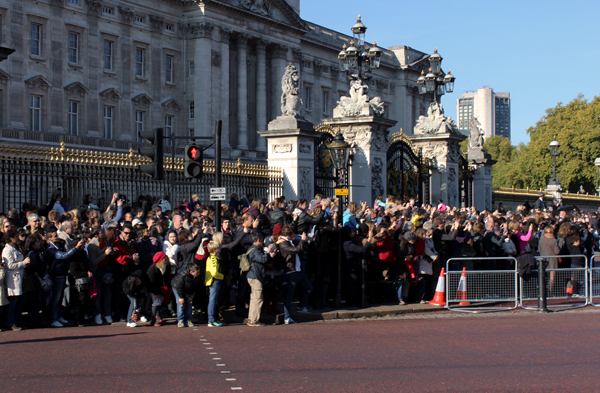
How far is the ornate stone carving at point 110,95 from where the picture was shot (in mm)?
47656

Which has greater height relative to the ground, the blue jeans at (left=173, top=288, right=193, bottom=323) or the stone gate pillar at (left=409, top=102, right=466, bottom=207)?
the stone gate pillar at (left=409, top=102, right=466, bottom=207)

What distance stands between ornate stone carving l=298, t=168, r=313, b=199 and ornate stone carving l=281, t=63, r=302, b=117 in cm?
154

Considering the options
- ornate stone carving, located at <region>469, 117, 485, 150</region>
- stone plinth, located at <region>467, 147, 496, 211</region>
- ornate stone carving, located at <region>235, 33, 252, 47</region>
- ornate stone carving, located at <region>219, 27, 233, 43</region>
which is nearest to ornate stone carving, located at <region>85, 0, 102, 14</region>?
ornate stone carving, located at <region>219, 27, 233, 43</region>

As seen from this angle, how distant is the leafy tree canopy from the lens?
226 feet

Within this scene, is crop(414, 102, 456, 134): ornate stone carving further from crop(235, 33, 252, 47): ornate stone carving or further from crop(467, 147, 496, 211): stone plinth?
crop(235, 33, 252, 47): ornate stone carving

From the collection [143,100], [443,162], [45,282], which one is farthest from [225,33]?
[45,282]

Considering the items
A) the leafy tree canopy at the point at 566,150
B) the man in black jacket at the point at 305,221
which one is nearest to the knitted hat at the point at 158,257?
the man in black jacket at the point at 305,221

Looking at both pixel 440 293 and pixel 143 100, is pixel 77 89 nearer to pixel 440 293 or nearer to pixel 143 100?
pixel 143 100

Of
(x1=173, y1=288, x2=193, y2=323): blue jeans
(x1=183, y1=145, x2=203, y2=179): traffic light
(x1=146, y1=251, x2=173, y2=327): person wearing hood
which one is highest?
(x1=183, y1=145, x2=203, y2=179): traffic light

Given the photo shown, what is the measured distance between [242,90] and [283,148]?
37.2 m

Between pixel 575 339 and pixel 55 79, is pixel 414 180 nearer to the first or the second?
pixel 575 339

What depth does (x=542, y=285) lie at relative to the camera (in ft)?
47.9

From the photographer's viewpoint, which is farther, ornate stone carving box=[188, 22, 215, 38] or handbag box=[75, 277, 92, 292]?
ornate stone carving box=[188, 22, 215, 38]

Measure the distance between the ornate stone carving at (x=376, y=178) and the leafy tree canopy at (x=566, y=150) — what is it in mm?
50605
